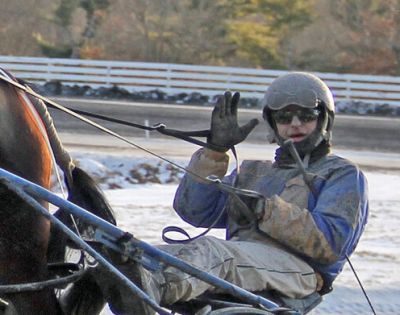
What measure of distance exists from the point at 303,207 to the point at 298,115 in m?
0.37

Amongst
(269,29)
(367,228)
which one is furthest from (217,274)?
(269,29)

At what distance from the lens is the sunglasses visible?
180 inches

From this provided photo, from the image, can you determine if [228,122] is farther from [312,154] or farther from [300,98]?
[312,154]

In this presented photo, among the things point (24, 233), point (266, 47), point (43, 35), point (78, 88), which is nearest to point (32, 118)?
point (24, 233)

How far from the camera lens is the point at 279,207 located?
4227 mm

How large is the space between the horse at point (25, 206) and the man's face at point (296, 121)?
92 centimetres

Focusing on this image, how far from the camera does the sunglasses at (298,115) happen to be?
4566 millimetres

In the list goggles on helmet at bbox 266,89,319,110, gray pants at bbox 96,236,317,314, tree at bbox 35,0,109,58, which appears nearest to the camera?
gray pants at bbox 96,236,317,314

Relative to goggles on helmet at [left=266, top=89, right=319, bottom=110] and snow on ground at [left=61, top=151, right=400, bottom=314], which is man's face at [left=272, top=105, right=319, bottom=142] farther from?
snow on ground at [left=61, top=151, right=400, bottom=314]

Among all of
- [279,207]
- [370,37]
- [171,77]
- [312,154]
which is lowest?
[171,77]

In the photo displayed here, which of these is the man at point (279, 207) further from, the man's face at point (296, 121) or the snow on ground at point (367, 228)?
the snow on ground at point (367, 228)

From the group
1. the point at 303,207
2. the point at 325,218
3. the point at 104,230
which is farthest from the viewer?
the point at 303,207

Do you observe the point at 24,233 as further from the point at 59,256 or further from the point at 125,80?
the point at 125,80

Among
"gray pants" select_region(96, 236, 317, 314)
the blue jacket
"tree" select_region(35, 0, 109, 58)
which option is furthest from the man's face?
"tree" select_region(35, 0, 109, 58)
